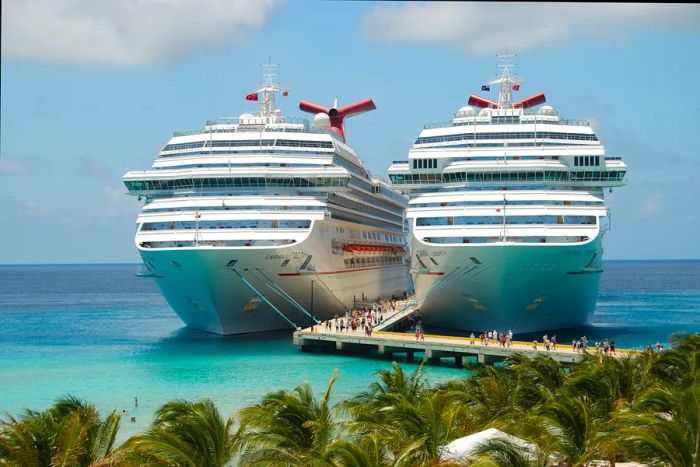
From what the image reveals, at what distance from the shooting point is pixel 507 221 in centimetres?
4853

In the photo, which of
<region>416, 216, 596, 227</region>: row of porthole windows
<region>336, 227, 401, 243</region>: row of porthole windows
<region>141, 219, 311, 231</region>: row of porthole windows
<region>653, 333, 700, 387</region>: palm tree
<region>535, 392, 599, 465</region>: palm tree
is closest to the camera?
<region>535, 392, 599, 465</region>: palm tree

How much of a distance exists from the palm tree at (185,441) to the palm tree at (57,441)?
1.61 feet

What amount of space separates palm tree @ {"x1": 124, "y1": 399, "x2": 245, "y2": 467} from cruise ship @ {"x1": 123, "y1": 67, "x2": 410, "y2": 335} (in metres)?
32.6

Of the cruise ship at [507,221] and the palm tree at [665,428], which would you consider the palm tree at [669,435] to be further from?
the cruise ship at [507,221]

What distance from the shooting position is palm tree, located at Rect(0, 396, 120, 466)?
1395cm

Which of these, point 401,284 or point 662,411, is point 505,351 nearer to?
point 662,411

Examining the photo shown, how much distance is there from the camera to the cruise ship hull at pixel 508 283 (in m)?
47.0

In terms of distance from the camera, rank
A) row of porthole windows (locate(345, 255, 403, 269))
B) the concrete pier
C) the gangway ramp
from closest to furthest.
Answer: the concrete pier → the gangway ramp → row of porthole windows (locate(345, 255, 403, 269))

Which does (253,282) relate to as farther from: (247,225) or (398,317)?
(398,317)

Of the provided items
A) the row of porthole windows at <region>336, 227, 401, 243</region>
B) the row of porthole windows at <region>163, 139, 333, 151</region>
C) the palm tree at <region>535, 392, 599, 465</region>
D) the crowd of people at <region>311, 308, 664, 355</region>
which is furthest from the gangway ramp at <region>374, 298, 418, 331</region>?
the palm tree at <region>535, 392, 599, 465</region>

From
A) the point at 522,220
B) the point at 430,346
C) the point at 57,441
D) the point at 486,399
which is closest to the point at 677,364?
the point at 486,399

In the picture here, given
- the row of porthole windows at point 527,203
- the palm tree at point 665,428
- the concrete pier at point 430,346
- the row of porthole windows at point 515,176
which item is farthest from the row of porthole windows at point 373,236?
the palm tree at point 665,428

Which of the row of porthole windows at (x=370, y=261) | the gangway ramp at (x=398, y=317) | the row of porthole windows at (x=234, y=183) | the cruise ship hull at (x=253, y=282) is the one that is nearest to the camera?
the cruise ship hull at (x=253, y=282)

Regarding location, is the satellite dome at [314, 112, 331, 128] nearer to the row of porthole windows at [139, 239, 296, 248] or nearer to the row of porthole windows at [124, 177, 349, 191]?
the row of porthole windows at [124, 177, 349, 191]
